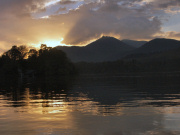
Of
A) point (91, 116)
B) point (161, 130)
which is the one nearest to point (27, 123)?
point (91, 116)

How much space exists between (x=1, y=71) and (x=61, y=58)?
121ft

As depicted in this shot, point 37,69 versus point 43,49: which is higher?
point 43,49

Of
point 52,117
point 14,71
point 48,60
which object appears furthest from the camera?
point 14,71

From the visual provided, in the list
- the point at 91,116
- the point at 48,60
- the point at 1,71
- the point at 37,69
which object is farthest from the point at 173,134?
the point at 1,71

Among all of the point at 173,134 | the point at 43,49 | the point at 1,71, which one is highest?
the point at 43,49

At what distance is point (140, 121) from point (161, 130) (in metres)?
1.83

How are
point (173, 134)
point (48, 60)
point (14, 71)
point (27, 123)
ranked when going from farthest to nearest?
point (14, 71) < point (48, 60) < point (27, 123) < point (173, 134)

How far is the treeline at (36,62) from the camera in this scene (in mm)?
115688

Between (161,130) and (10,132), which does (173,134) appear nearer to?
(161,130)

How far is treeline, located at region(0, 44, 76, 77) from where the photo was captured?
380ft

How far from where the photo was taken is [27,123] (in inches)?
470

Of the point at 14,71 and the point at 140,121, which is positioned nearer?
the point at 140,121

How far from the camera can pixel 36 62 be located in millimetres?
127250

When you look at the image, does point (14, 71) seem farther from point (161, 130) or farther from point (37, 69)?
point (161, 130)
